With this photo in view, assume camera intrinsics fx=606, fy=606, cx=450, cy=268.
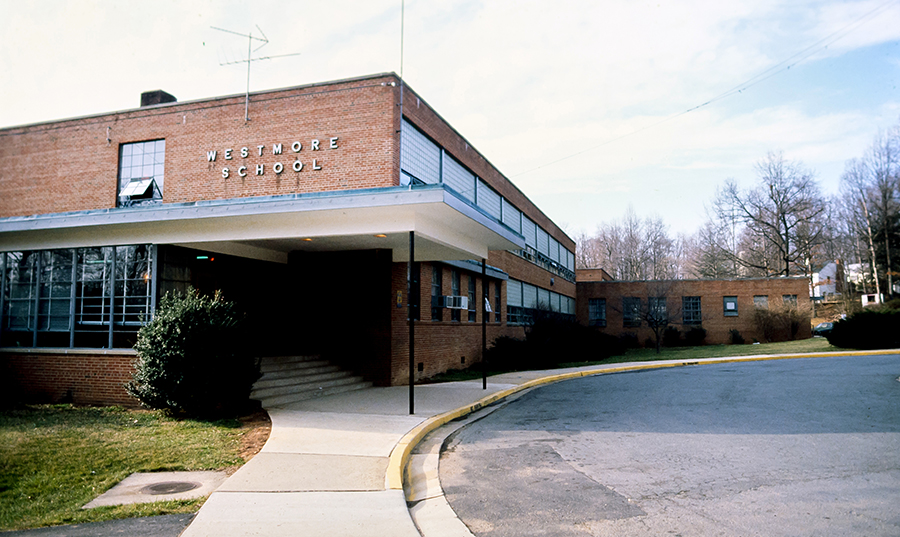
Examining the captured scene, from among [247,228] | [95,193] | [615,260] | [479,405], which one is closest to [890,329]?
[479,405]

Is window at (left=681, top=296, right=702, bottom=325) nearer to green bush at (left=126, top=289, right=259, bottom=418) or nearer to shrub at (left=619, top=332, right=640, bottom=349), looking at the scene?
shrub at (left=619, top=332, right=640, bottom=349)

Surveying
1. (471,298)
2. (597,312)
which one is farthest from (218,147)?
(597,312)

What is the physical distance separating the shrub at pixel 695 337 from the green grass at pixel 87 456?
37.3 meters

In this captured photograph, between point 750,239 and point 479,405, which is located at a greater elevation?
point 750,239

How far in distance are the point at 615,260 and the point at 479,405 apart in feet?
196

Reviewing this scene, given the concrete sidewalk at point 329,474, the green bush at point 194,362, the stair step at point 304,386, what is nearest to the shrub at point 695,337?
the stair step at point 304,386

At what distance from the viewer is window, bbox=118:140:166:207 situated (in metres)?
18.6

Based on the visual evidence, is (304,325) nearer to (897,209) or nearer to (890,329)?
(890,329)

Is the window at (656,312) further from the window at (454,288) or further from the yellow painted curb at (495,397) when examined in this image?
the window at (454,288)

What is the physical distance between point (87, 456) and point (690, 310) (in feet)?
135

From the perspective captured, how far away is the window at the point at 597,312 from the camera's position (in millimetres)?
44744

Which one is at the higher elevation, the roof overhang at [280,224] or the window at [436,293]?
the roof overhang at [280,224]

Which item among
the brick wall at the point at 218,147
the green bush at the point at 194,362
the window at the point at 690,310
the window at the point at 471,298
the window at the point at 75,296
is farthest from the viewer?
the window at the point at 690,310

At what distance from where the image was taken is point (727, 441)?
329 inches
